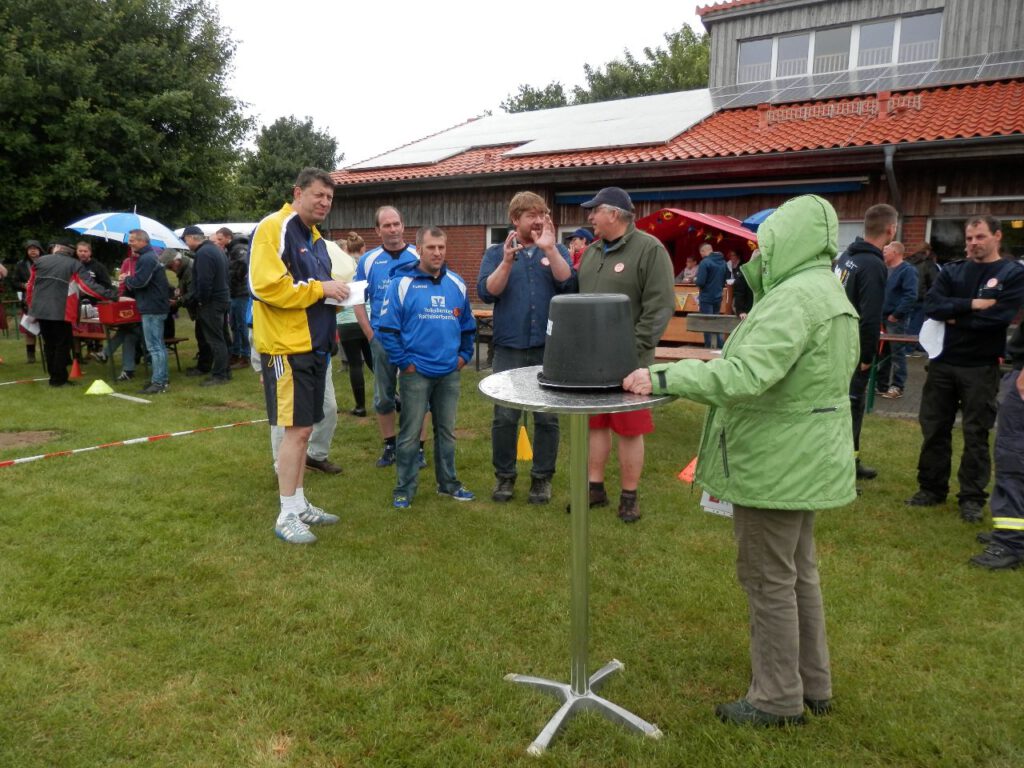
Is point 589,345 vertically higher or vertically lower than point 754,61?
lower

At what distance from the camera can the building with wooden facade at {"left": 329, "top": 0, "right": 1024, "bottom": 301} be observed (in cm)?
1165

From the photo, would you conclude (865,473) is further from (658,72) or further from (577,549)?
(658,72)

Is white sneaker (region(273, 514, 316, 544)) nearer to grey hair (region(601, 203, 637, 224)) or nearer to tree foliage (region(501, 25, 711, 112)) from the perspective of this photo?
grey hair (region(601, 203, 637, 224))

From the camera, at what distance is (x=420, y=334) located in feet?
15.7

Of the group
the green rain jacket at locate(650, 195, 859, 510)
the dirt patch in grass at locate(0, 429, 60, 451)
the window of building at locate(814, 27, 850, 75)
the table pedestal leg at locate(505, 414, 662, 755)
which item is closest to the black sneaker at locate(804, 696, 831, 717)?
the table pedestal leg at locate(505, 414, 662, 755)

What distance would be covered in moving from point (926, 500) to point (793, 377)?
10.9ft

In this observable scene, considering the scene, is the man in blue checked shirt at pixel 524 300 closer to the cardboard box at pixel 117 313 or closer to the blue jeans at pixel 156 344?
the blue jeans at pixel 156 344

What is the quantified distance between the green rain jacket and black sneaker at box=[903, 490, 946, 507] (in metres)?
3.02

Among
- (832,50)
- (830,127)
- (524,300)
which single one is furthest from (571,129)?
Result: (524,300)

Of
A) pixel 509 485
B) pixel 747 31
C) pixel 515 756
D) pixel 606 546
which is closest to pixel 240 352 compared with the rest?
pixel 509 485

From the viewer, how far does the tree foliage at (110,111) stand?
1708 centimetres

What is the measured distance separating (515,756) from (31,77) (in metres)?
19.8

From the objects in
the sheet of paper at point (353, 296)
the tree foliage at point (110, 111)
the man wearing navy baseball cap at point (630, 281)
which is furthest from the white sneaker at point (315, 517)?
the tree foliage at point (110, 111)

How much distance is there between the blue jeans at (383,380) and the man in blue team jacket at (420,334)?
3.00 feet
